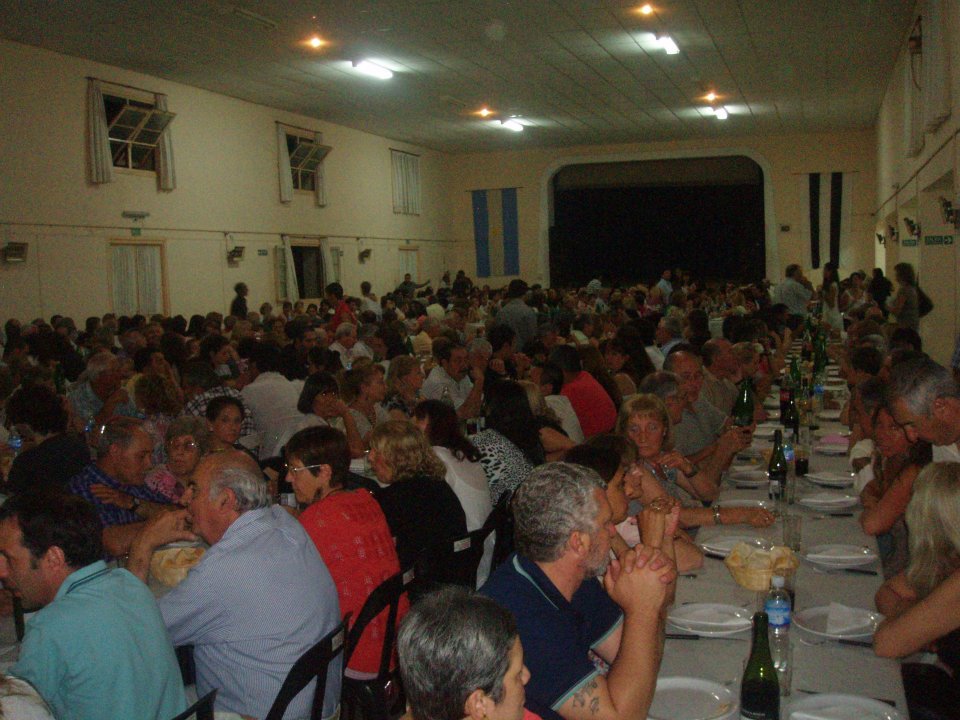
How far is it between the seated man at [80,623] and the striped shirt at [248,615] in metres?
0.20

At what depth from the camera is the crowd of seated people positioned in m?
2.26

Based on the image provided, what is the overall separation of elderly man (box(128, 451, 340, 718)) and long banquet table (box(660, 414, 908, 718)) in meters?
0.99

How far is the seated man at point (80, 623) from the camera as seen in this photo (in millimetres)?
2121

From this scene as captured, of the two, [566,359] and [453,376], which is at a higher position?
[566,359]

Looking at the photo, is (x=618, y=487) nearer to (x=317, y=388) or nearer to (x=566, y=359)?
(x=317, y=388)

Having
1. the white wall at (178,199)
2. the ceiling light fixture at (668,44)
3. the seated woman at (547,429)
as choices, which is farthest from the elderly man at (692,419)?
the white wall at (178,199)

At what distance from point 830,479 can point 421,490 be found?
213cm

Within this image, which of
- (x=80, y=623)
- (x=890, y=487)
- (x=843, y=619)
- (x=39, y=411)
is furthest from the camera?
(x=39, y=411)

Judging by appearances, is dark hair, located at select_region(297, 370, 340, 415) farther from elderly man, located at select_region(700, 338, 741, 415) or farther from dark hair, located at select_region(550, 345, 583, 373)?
elderly man, located at select_region(700, 338, 741, 415)

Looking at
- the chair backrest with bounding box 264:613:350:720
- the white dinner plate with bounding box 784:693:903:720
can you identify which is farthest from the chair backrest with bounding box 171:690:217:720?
the white dinner plate with bounding box 784:693:903:720

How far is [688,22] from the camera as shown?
1074 centimetres

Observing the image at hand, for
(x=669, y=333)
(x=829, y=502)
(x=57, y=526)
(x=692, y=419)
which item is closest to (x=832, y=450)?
(x=692, y=419)

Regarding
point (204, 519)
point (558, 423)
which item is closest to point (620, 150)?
point (558, 423)

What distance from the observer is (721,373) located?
694 centimetres
